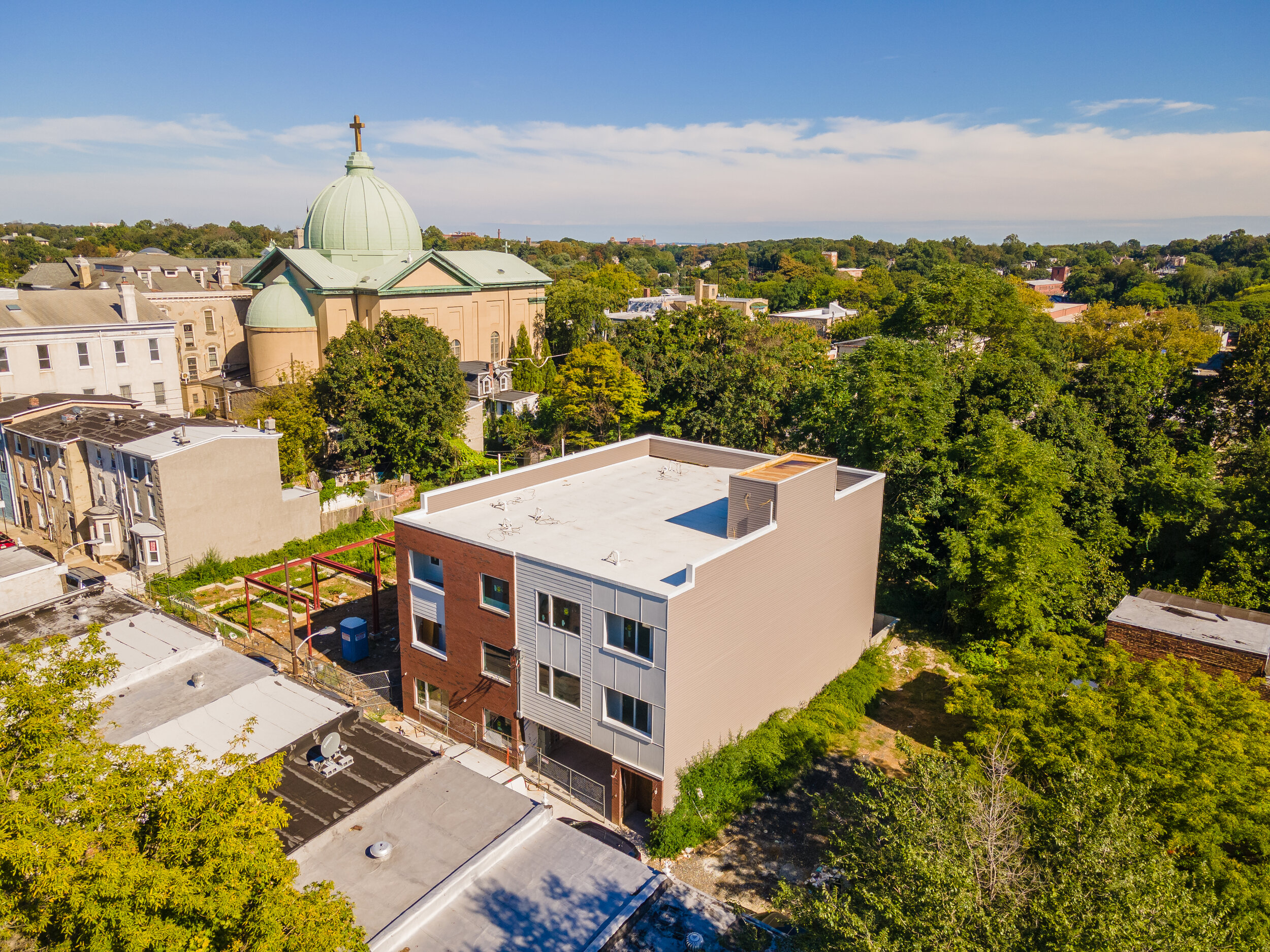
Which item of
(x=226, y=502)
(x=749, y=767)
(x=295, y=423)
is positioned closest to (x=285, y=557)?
(x=226, y=502)

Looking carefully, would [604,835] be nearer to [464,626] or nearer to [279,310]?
[464,626]

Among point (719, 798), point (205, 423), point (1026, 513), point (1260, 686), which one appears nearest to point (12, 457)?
point (205, 423)

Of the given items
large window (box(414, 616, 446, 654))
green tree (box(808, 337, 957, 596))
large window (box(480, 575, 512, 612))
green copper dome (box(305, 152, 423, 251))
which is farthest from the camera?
green copper dome (box(305, 152, 423, 251))

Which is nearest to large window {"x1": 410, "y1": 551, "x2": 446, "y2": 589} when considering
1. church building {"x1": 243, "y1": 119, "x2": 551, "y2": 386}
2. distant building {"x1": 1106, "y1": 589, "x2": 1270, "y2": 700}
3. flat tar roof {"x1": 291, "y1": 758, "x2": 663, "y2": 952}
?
flat tar roof {"x1": 291, "y1": 758, "x2": 663, "y2": 952}

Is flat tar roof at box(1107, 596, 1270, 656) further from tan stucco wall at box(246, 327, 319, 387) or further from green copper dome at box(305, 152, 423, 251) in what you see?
green copper dome at box(305, 152, 423, 251)

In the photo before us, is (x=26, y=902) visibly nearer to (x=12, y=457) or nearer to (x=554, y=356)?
(x=12, y=457)
